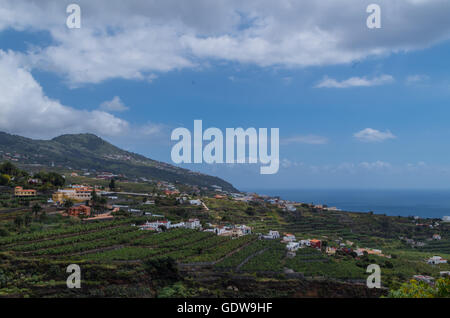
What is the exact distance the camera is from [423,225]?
178 ft

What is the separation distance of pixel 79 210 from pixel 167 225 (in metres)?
9.15

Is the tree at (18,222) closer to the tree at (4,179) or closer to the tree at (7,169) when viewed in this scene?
the tree at (4,179)

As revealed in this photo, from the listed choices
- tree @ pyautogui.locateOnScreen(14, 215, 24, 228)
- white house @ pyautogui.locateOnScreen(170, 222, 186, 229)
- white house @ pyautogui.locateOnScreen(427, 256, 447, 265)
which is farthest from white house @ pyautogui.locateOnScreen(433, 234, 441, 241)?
tree @ pyautogui.locateOnScreen(14, 215, 24, 228)

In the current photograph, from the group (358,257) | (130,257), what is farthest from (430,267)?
(130,257)

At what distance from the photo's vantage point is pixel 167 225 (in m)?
34.8

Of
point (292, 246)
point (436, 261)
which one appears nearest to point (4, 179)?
point (292, 246)

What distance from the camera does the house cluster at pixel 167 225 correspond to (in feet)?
107

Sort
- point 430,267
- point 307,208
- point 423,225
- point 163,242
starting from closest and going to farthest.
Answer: point 163,242 < point 430,267 < point 423,225 < point 307,208

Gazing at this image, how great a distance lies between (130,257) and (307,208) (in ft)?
155

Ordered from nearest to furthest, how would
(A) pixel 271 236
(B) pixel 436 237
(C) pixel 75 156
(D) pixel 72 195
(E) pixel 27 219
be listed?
(E) pixel 27 219, (A) pixel 271 236, (D) pixel 72 195, (B) pixel 436 237, (C) pixel 75 156

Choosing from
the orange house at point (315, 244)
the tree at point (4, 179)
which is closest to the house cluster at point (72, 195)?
the tree at point (4, 179)

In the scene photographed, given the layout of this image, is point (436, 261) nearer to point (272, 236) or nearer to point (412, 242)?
point (412, 242)

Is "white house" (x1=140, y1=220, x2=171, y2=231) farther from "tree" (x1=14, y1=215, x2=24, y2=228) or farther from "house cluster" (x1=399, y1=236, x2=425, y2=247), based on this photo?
"house cluster" (x1=399, y1=236, x2=425, y2=247)
